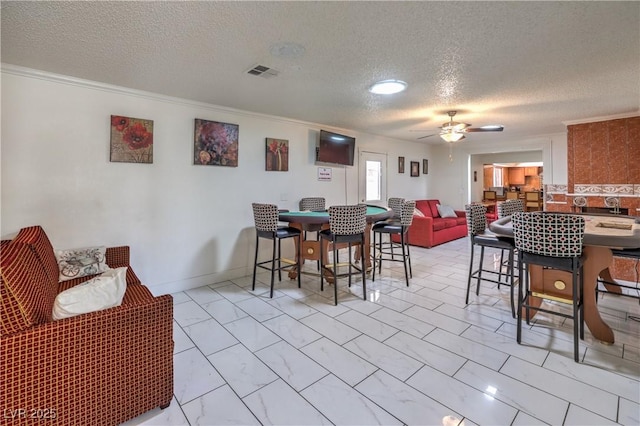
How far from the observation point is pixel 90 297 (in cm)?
159

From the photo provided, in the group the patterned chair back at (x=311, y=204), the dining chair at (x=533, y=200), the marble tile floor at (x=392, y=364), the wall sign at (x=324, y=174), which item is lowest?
the marble tile floor at (x=392, y=364)

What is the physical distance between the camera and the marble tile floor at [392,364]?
66.4 inches

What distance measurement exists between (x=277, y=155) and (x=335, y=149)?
1201 mm

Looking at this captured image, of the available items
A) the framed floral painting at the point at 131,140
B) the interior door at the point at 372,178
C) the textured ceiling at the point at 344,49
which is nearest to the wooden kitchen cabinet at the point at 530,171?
the interior door at the point at 372,178

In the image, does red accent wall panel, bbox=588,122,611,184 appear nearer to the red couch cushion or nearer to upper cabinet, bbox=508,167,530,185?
the red couch cushion

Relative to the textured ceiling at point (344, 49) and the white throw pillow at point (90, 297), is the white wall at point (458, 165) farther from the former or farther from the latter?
the white throw pillow at point (90, 297)

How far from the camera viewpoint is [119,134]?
3.14 m

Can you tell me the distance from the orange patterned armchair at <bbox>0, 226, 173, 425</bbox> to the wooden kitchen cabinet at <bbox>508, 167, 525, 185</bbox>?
555 inches

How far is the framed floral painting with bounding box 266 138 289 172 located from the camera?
4.43 m

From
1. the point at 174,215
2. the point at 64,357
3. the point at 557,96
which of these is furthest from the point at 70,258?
the point at 557,96

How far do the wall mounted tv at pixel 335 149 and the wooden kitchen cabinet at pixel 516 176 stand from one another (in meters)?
10.0

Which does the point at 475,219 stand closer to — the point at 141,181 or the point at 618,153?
the point at 618,153

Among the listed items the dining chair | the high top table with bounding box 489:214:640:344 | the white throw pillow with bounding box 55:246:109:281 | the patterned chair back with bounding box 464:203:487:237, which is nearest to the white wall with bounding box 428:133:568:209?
the dining chair

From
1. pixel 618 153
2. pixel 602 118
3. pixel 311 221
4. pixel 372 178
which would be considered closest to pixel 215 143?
pixel 311 221
